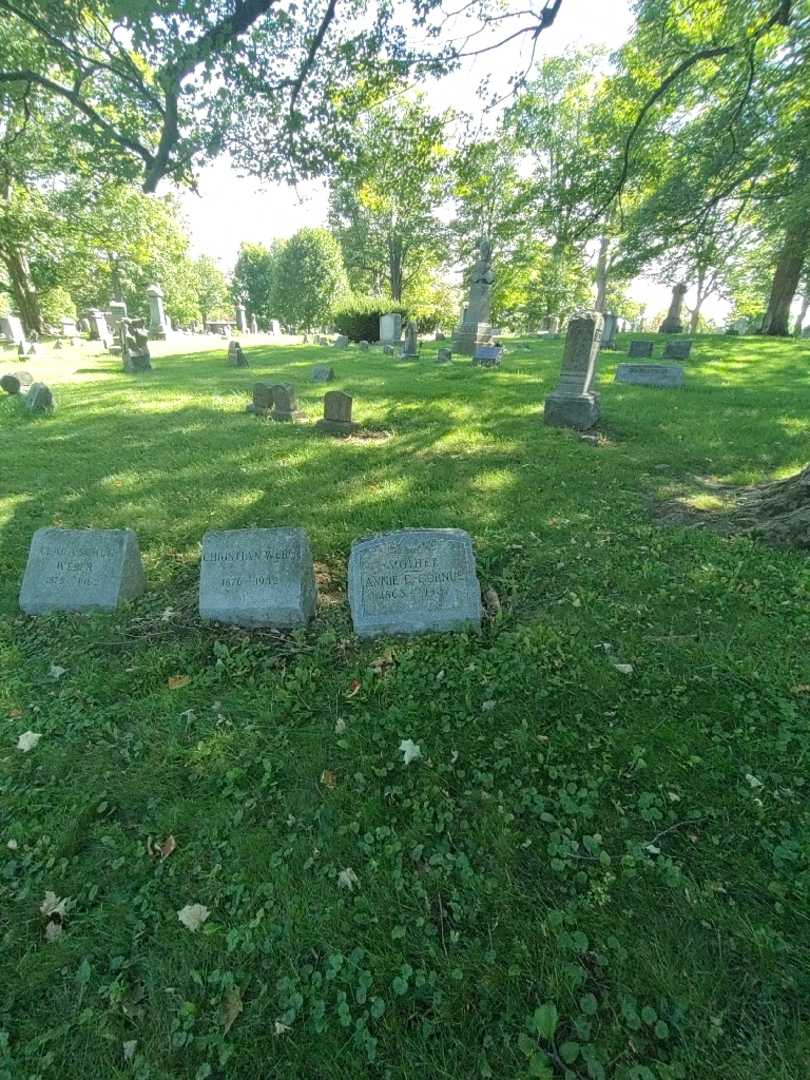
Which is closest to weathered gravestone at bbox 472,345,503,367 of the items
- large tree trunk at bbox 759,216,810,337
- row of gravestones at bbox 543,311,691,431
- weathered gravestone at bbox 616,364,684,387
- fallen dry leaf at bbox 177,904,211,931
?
weathered gravestone at bbox 616,364,684,387

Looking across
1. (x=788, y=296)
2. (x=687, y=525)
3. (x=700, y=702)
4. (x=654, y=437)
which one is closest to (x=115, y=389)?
(x=654, y=437)

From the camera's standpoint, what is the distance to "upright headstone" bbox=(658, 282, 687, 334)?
2206 cm

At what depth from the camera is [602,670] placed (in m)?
3.02

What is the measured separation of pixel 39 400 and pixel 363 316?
60.1 feet

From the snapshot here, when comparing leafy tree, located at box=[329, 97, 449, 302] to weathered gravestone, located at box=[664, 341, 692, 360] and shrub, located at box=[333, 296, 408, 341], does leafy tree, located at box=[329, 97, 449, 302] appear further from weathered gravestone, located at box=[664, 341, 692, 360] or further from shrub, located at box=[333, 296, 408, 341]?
weathered gravestone, located at box=[664, 341, 692, 360]

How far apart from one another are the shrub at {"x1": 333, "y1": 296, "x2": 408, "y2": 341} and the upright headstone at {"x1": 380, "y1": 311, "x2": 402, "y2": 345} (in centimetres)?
103

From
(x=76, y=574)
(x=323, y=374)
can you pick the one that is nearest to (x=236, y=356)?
(x=323, y=374)

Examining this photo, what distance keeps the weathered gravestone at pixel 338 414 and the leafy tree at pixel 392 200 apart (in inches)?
146

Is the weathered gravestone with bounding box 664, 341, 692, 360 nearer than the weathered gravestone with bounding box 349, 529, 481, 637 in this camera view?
No

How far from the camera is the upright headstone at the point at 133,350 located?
1488 cm

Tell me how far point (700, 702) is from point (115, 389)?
13025 millimetres

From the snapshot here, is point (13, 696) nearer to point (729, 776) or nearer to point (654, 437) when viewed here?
point (729, 776)

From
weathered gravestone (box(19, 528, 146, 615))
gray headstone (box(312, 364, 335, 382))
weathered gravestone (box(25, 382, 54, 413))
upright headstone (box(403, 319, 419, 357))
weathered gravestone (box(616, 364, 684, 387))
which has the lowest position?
weathered gravestone (box(19, 528, 146, 615))

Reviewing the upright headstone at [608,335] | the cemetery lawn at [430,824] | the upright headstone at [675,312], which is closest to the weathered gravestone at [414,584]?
the cemetery lawn at [430,824]
